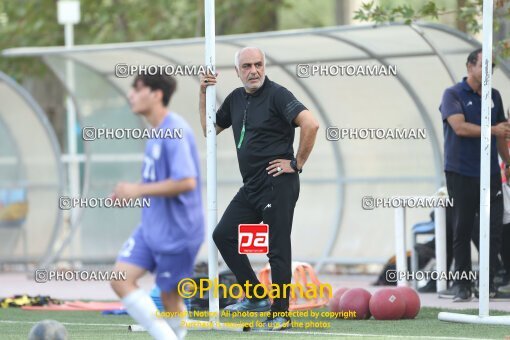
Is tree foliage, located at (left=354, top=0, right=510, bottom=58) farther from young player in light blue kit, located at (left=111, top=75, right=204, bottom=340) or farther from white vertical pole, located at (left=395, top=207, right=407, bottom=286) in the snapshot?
young player in light blue kit, located at (left=111, top=75, right=204, bottom=340)

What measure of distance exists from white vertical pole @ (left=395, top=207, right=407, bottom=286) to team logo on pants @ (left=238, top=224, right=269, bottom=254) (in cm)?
368

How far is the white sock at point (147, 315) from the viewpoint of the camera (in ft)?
27.6

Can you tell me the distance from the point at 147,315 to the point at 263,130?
106 inches

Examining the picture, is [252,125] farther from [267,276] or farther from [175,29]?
[175,29]

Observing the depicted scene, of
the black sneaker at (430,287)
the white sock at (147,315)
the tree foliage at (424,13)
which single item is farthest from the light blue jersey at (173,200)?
the black sneaker at (430,287)

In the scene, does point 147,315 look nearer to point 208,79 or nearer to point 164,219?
point 164,219

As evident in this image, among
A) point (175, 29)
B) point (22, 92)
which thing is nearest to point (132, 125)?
point (22, 92)

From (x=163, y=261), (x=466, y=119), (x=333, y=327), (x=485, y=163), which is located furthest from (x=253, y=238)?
(x=466, y=119)

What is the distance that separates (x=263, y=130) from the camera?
426 inches

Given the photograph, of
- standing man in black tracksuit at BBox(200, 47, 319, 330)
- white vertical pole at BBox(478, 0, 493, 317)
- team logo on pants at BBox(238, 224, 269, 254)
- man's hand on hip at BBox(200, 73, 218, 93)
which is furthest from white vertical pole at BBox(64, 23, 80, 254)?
white vertical pole at BBox(478, 0, 493, 317)

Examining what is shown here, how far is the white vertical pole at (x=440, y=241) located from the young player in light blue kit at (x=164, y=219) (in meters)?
6.17

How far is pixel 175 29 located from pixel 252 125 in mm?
16666

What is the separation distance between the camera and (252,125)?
10.9 m

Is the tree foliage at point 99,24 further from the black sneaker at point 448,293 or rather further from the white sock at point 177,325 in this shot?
the white sock at point 177,325
